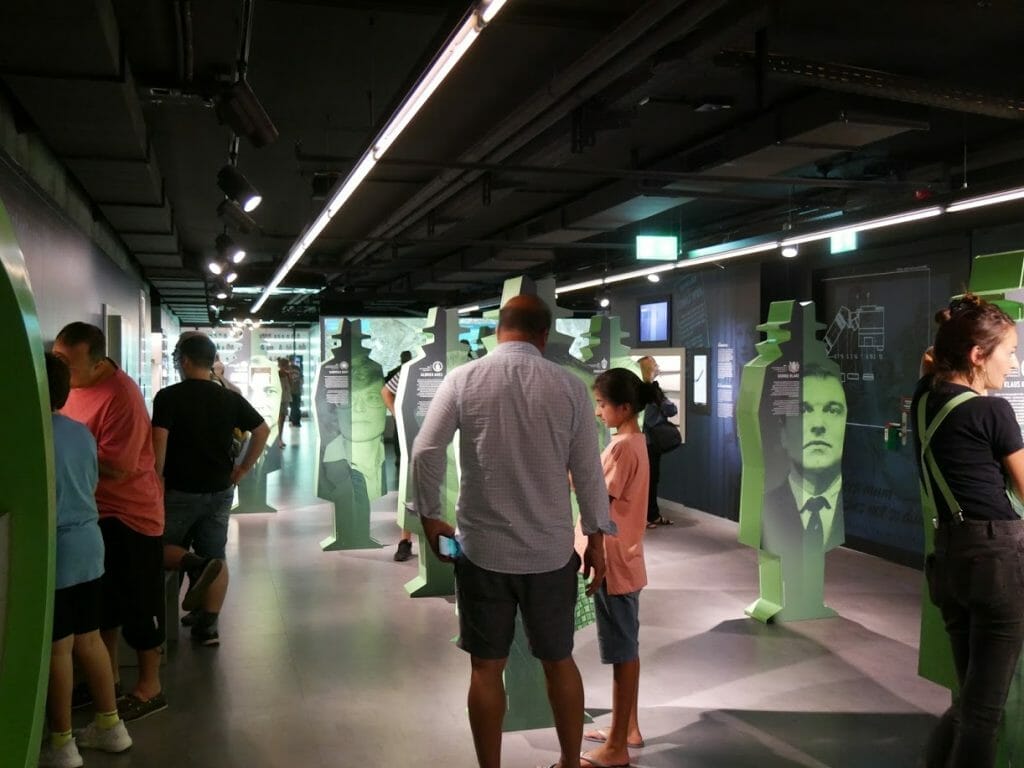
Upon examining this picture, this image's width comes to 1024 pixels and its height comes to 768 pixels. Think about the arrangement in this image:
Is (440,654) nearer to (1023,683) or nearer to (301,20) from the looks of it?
(1023,683)

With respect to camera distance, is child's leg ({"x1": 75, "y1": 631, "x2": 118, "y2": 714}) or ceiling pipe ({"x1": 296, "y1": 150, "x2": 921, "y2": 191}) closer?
child's leg ({"x1": 75, "y1": 631, "x2": 118, "y2": 714})

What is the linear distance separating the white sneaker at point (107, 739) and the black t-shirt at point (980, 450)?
3386 mm

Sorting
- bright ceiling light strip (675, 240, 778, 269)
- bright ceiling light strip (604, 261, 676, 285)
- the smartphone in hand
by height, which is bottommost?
the smartphone in hand

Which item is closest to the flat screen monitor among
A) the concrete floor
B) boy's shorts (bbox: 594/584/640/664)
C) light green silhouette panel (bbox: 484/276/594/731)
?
the concrete floor

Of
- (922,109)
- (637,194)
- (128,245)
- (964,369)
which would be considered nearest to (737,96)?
(922,109)

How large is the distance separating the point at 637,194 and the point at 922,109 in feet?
8.71

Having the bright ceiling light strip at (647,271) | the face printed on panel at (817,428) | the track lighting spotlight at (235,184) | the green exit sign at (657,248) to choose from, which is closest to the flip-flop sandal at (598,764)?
the face printed on panel at (817,428)

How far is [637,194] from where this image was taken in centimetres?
781

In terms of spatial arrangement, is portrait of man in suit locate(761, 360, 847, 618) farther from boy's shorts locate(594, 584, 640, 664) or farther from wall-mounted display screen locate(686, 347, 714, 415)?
wall-mounted display screen locate(686, 347, 714, 415)

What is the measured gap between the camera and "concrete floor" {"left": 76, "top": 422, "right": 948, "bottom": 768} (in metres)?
3.93

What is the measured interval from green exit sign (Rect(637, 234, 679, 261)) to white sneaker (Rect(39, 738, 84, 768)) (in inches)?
262

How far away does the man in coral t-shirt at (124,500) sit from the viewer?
4.04 m

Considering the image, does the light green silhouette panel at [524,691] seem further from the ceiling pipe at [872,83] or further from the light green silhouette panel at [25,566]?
the light green silhouette panel at [25,566]

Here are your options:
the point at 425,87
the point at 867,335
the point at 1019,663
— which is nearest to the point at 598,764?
the point at 1019,663
